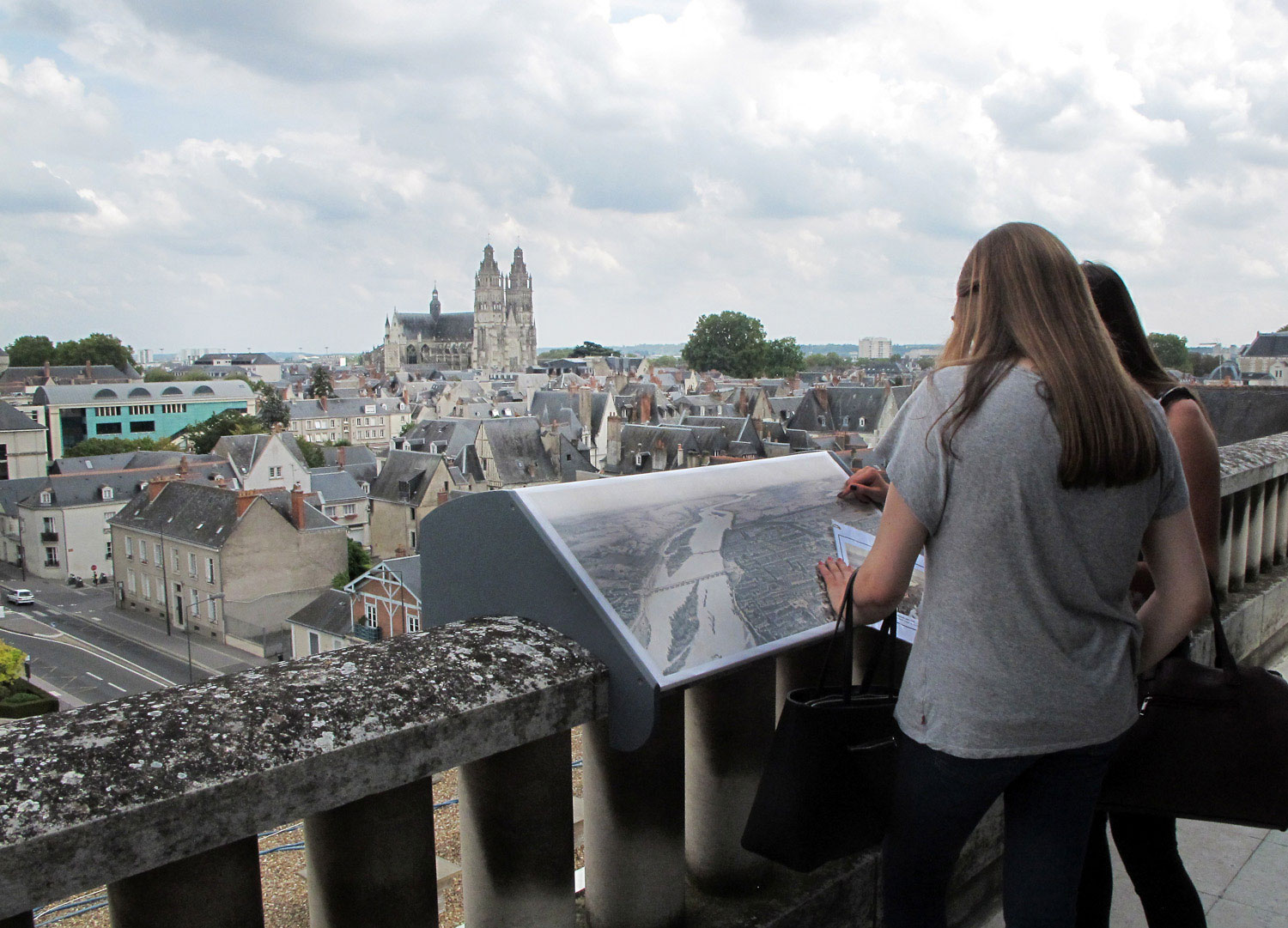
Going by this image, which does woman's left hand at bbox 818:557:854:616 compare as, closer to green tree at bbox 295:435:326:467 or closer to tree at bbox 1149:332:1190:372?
green tree at bbox 295:435:326:467

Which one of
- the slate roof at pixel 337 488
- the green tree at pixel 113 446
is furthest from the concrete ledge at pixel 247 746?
the green tree at pixel 113 446

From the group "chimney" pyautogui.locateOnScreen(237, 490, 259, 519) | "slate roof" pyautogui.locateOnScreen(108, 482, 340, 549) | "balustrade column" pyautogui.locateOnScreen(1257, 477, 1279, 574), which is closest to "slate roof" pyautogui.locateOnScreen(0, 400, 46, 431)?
"slate roof" pyautogui.locateOnScreen(108, 482, 340, 549)

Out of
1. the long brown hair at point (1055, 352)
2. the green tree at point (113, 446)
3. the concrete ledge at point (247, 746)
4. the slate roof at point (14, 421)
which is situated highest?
the long brown hair at point (1055, 352)

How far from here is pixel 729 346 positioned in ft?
408

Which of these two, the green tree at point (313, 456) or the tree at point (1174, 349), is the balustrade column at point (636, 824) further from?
the tree at point (1174, 349)

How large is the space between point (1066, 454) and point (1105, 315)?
0.96 metres

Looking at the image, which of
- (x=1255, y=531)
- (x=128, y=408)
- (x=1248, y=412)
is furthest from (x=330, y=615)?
(x=128, y=408)

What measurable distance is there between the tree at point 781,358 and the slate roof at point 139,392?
59.7 metres

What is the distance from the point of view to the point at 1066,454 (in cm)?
168

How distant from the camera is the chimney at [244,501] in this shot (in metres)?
37.6

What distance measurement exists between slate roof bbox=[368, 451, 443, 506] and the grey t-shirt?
151 ft

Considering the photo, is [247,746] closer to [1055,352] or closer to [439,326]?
[1055,352]

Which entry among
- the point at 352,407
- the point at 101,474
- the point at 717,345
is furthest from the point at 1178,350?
the point at 101,474

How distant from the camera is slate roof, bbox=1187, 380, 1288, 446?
8656 millimetres
